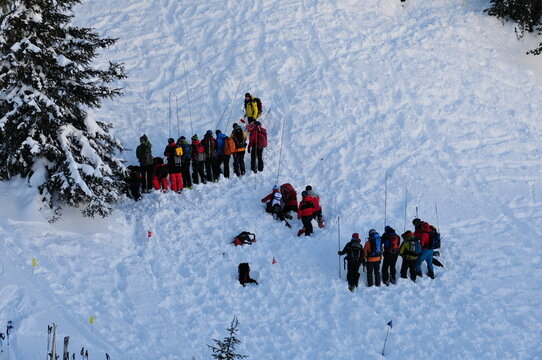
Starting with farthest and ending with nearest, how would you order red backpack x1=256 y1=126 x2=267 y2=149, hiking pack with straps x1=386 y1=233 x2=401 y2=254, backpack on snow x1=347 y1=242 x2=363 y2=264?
red backpack x1=256 y1=126 x2=267 y2=149 → hiking pack with straps x1=386 y1=233 x2=401 y2=254 → backpack on snow x1=347 y1=242 x2=363 y2=264

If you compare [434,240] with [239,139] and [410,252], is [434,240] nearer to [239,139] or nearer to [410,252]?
[410,252]

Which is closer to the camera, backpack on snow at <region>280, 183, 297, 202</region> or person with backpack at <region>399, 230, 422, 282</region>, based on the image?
person with backpack at <region>399, 230, 422, 282</region>

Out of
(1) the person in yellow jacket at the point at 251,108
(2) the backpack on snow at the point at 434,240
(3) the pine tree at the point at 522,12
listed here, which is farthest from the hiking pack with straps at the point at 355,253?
(3) the pine tree at the point at 522,12

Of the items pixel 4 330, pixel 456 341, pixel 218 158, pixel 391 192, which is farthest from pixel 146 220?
pixel 456 341

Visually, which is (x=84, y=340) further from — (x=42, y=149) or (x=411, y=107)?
(x=411, y=107)

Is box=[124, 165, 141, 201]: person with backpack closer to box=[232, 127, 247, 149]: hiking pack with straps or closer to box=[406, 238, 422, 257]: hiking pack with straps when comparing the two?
box=[232, 127, 247, 149]: hiking pack with straps

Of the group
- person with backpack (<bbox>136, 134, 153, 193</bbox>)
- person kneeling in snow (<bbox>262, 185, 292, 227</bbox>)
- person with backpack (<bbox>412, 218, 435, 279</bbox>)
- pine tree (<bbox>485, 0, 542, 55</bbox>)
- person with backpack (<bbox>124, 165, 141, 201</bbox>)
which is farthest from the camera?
pine tree (<bbox>485, 0, 542, 55</bbox>)

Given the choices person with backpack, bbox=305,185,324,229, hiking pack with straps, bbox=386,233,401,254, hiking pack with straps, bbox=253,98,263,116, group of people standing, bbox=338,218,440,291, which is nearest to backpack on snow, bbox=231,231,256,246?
person with backpack, bbox=305,185,324,229
